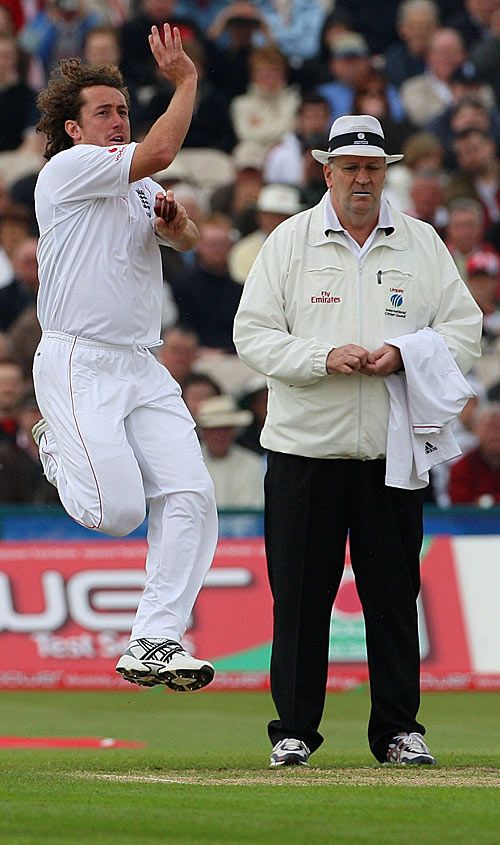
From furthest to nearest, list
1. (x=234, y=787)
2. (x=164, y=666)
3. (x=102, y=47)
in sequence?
(x=102, y=47), (x=164, y=666), (x=234, y=787)

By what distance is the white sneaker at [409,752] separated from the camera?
6.96 m

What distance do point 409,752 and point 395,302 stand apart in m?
1.94

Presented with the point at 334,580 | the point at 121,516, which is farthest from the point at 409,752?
the point at 121,516

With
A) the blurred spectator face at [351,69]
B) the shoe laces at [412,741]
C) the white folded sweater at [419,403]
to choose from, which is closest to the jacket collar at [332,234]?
the white folded sweater at [419,403]

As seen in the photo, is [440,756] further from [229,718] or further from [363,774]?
[229,718]

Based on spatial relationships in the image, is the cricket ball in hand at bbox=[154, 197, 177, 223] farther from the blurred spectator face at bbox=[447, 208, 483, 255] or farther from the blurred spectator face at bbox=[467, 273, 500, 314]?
the blurred spectator face at bbox=[447, 208, 483, 255]

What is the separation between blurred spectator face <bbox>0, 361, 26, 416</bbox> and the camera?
42.8ft

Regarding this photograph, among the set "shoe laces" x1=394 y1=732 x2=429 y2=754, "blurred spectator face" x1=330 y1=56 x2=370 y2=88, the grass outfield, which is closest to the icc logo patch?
"shoe laces" x1=394 y1=732 x2=429 y2=754

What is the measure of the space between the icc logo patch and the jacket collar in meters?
0.24

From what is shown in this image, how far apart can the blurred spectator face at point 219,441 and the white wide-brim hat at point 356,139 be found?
5.66 metres

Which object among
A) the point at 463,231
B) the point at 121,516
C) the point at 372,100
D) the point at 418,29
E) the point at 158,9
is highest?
the point at 158,9

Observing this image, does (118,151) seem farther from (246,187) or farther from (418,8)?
(418,8)

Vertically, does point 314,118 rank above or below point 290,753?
above

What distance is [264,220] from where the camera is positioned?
15.0 metres
